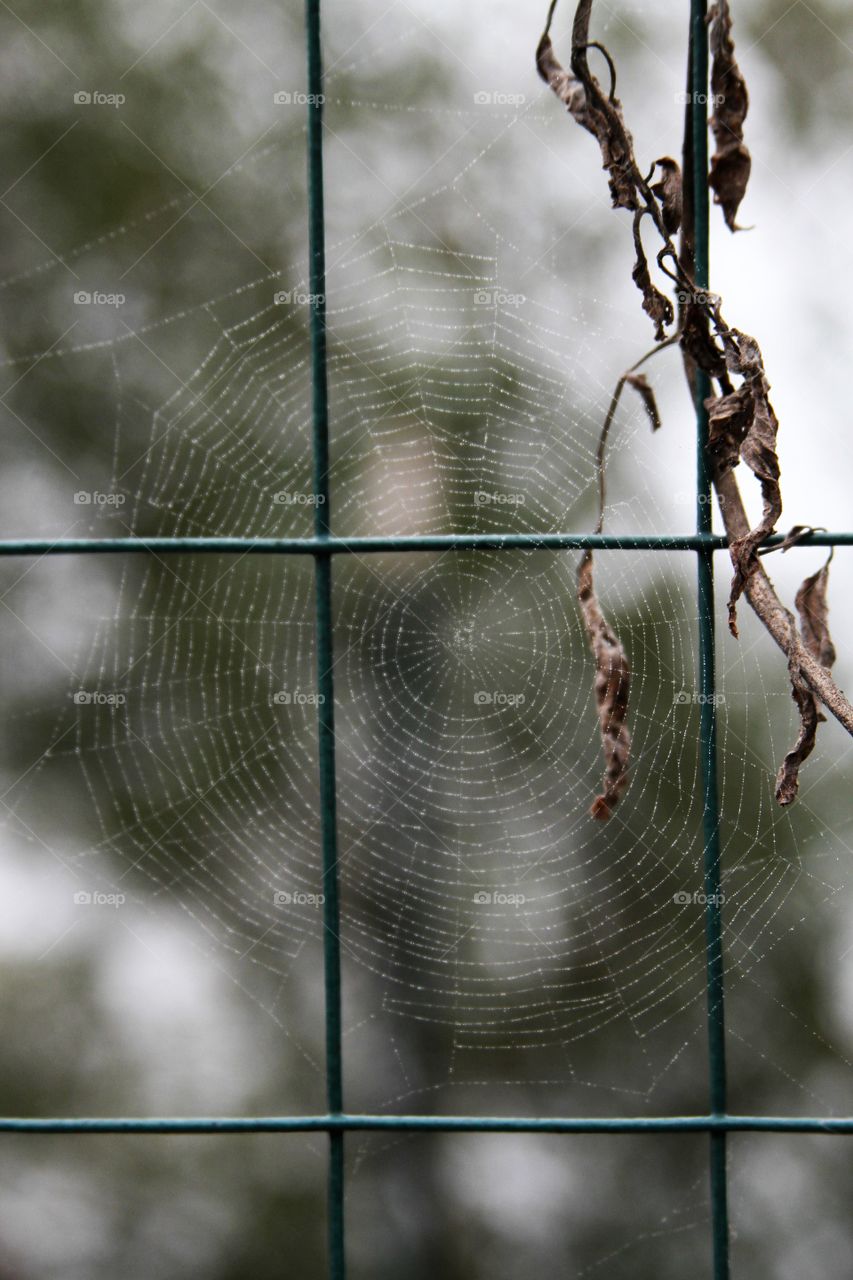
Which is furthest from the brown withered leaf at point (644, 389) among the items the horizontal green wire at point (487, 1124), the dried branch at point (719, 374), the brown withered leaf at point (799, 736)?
the horizontal green wire at point (487, 1124)

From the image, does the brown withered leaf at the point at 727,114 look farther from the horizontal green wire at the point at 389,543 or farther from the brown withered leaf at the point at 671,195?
the horizontal green wire at the point at 389,543

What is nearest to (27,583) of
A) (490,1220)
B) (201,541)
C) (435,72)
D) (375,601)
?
(375,601)

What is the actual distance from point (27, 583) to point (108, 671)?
33 cm

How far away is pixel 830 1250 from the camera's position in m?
2.39

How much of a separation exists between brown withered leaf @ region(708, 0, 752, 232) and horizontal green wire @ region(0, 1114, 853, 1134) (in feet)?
1.43

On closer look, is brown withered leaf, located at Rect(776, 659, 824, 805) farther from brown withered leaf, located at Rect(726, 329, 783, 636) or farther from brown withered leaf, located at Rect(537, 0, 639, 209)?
brown withered leaf, located at Rect(537, 0, 639, 209)

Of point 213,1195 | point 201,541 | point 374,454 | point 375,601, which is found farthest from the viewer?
point 213,1195

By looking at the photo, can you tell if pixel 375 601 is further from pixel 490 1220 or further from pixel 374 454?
pixel 490 1220

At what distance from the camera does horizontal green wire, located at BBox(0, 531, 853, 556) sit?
0.54 meters

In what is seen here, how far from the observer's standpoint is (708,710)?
0.56 metres

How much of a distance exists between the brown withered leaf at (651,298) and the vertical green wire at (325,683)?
0.16 metres

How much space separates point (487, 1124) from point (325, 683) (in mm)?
217

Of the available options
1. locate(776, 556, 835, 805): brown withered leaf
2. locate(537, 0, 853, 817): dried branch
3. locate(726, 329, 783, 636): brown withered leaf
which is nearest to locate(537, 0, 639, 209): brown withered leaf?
locate(537, 0, 853, 817): dried branch

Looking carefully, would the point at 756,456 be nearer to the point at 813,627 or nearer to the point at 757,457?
the point at 757,457
